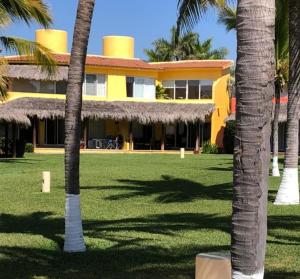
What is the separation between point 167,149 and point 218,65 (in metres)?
7.50

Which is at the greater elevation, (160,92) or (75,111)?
(160,92)

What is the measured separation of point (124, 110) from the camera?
44531 millimetres

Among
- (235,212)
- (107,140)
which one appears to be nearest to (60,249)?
(235,212)

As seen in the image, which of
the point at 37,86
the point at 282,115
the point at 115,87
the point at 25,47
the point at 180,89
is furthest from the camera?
the point at 180,89

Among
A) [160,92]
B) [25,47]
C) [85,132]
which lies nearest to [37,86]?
[85,132]

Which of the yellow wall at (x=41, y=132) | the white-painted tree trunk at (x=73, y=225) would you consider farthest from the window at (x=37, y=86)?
the white-painted tree trunk at (x=73, y=225)

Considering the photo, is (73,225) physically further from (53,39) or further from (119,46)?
(119,46)

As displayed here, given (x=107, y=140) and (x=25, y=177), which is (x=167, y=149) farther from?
(x=25, y=177)

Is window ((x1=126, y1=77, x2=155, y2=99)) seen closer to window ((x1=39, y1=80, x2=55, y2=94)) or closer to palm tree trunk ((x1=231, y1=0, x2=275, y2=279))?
window ((x1=39, y1=80, x2=55, y2=94))

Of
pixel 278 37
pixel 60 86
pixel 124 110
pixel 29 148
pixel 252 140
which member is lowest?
pixel 29 148

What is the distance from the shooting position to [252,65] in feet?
12.8

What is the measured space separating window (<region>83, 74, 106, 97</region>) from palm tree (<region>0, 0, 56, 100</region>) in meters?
18.1

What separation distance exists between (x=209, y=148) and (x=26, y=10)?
2503 centimetres

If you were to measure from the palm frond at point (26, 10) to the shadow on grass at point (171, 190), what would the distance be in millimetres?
7330
